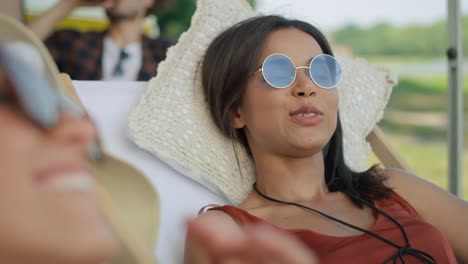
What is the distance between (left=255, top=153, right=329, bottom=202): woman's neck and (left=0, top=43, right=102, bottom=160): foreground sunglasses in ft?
2.90

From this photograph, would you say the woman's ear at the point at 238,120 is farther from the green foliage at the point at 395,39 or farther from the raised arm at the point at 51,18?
the green foliage at the point at 395,39

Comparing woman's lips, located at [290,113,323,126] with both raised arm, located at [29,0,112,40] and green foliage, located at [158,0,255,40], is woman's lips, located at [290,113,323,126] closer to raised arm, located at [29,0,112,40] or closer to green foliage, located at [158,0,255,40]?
raised arm, located at [29,0,112,40]

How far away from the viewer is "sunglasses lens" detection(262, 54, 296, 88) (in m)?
1.14

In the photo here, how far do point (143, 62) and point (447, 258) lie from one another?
5.19 ft

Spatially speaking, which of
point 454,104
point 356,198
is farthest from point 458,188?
point 356,198

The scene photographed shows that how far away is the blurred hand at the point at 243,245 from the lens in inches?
13.0

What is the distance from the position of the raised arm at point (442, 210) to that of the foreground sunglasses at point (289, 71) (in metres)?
0.24

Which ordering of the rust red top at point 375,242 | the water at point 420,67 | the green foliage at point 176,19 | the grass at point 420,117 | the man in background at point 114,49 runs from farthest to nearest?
the water at point 420,67 < the grass at point 420,117 < the green foliage at point 176,19 < the man in background at point 114,49 < the rust red top at point 375,242

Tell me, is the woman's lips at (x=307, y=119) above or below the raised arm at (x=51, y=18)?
below

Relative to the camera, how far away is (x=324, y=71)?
116 cm

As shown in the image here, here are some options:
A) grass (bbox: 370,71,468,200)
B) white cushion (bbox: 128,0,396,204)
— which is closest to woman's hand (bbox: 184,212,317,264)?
white cushion (bbox: 128,0,396,204)

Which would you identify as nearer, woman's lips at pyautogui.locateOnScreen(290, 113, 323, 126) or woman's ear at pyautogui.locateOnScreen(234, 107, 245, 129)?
woman's lips at pyautogui.locateOnScreen(290, 113, 323, 126)

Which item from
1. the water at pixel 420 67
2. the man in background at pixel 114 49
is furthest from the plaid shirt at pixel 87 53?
the water at pixel 420 67

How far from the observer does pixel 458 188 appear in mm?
1957
